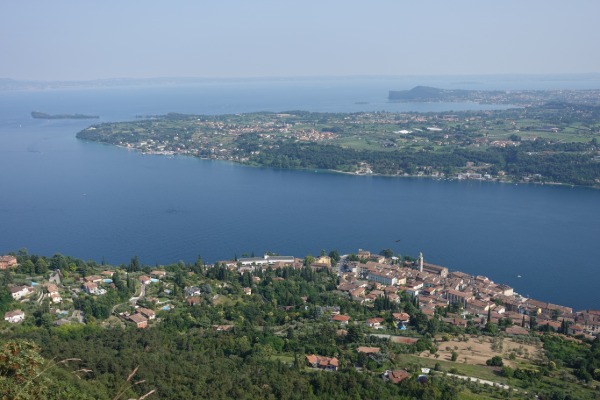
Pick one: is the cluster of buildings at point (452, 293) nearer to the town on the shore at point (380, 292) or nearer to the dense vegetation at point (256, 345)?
the town on the shore at point (380, 292)

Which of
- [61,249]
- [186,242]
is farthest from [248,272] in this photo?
[61,249]

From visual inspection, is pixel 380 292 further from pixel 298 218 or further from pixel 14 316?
pixel 14 316

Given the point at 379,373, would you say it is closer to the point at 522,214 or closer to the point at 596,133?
the point at 522,214

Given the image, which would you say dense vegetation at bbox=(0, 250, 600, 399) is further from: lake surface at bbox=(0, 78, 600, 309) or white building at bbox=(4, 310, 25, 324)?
lake surface at bbox=(0, 78, 600, 309)

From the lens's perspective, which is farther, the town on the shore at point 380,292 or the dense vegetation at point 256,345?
the town on the shore at point 380,292

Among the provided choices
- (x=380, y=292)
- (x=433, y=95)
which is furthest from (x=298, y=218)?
(x=433, y=95)

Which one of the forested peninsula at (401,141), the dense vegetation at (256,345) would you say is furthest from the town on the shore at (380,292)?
the forested peninsula at (401,141)
